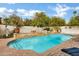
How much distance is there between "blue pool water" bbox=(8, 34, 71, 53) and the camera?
5.74ft

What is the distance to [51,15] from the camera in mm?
1759

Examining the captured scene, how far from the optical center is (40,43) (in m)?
1.75

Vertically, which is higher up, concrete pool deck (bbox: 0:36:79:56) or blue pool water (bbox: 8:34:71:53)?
blue pool water (bbox: 8:34:71:53)

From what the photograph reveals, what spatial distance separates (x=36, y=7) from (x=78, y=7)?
38 centimetres

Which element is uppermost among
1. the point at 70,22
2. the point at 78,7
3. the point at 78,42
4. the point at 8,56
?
the point at 78,7

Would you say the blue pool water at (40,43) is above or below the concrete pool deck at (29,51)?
above

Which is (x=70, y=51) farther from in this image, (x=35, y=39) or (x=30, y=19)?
(x=30, y=19)

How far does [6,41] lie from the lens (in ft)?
5.83

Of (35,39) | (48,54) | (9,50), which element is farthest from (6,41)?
(48,54)

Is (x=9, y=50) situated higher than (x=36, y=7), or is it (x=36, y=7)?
(x=36, y=7)

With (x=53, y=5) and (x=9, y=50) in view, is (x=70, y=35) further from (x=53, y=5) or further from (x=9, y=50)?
(x=9, y=50)

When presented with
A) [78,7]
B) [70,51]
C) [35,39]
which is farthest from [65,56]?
[78,7]

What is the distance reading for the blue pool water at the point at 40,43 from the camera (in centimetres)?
175

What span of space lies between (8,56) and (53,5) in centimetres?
61
